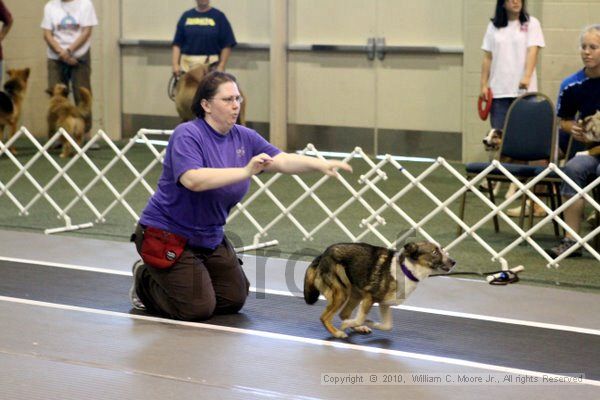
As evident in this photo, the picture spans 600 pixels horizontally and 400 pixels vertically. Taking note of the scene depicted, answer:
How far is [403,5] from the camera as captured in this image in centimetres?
918

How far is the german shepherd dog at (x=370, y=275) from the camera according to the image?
396 cm

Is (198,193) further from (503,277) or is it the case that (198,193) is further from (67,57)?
(67,57)

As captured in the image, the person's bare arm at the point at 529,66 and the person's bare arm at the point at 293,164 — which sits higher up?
the person's bare arm at the point at 529,66

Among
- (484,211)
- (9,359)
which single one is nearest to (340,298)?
(9,359)

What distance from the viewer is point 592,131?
564cm

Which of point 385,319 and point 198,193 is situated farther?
point 198,193

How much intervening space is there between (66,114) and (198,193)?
5.35 metres

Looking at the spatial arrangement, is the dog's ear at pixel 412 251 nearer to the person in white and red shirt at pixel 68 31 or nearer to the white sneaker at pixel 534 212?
the white sneaker at pixel 534 212

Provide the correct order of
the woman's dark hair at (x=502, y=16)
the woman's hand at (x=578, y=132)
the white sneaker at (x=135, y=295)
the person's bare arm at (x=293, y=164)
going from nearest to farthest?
1. the person's bare arm at (x=293, y=164)
2. the white sneaker at (x=135, y=295)
3. the woman's hand at (x=578, y=132)
4. the woman's dark hair at (x=502, y=16)

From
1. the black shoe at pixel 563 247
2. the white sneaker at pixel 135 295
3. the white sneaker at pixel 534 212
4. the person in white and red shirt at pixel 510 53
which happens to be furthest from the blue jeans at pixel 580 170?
the white sneaker at pixel 135 295

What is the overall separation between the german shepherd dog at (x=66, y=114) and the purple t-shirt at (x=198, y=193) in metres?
4.97

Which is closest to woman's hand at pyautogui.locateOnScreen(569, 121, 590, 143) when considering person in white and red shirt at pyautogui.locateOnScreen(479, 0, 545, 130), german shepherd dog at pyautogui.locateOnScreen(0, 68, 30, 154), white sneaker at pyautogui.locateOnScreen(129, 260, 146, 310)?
person in white and red shirt at pyautogui.locateOnScreen(479, 0, 545, 130)

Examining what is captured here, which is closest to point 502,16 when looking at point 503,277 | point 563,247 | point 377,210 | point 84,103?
point 377,210

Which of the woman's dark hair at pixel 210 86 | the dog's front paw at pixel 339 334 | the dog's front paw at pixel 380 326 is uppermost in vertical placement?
the woman's dark hair at pixel 210 86
